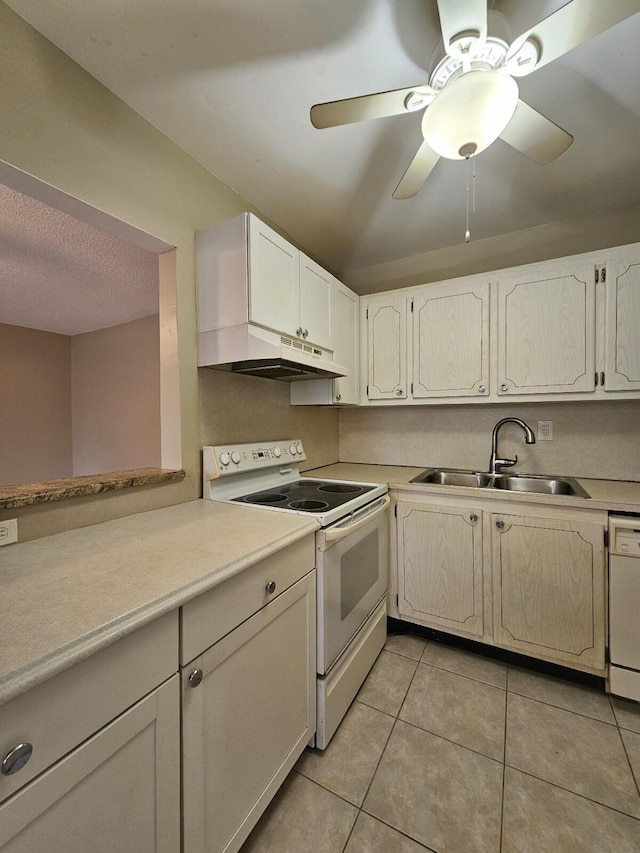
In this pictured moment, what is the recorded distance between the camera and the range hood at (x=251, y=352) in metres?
1.42

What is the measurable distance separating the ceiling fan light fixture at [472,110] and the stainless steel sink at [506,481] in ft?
4.83

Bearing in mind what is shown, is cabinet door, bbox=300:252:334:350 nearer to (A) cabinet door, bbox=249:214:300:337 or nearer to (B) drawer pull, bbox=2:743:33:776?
(A) cabinet door, bbox=249:214:300:337

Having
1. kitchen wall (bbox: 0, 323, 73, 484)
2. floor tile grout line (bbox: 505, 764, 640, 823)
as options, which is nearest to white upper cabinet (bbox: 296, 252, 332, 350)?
floor tile grout line (bbox: 505, 764, 640, 823)

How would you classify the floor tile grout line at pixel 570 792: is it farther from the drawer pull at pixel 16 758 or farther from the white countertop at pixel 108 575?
the drawer pull at pixel 16 758

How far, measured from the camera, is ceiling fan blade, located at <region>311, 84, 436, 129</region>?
99 centimetres

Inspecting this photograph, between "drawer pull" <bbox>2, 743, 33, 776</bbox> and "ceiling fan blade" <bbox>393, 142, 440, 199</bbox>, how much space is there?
A: 175cm

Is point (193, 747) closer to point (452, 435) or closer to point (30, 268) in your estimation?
point (452, 435)

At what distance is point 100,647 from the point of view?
576 millimetres

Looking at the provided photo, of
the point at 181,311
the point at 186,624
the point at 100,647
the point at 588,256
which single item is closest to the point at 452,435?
the point at 588,256

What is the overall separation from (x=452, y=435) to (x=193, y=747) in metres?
2.14

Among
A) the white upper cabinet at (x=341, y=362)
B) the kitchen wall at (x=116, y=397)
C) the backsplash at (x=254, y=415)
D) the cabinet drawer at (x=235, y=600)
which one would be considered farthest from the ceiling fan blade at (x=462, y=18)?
the kitchen wall at (x=116, y=397)

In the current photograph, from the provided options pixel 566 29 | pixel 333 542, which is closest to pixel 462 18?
pixel 566 29

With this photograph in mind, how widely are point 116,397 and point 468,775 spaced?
14.5 feet

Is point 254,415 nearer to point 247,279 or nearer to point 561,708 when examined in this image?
point 247,279
